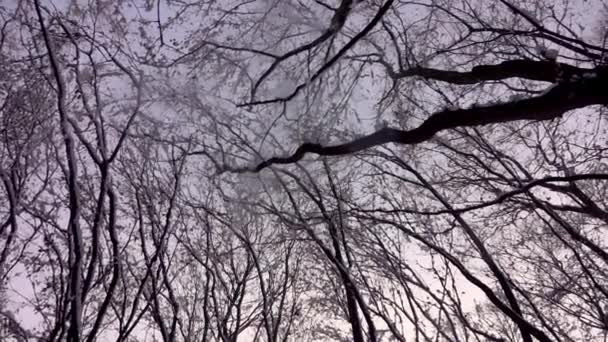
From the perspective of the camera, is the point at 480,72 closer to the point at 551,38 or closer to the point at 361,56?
the point at 551,38

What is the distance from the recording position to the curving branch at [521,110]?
215 centimetres

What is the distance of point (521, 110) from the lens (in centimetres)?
236

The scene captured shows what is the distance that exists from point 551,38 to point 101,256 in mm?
5671

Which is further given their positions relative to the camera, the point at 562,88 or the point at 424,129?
the point at 424,129

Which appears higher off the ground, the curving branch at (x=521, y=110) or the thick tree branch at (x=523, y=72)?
the thick tree branch at (x=523, y=72)

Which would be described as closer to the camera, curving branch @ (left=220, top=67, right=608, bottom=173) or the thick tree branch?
curving branch @ (left=220, top=67, right=608, bottom=173)

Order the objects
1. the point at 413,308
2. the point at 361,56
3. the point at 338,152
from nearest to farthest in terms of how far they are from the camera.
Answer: the point at 338,152
the point at 413,308
the point at 361,56

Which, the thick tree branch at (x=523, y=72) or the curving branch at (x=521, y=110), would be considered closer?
the curving branch at (x=521, y=110)

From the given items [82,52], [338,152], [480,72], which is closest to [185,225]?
[82,52]

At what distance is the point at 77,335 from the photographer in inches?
93.0

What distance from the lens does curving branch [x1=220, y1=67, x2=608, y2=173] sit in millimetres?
2148

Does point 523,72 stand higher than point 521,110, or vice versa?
point 523,72

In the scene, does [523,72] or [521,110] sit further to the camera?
[523,72]

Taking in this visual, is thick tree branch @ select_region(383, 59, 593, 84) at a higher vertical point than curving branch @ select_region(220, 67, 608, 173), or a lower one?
higher
